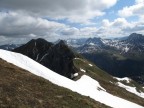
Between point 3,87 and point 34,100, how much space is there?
365 centimetres

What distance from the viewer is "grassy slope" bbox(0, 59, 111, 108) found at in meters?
24.5

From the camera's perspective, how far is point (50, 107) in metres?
25.6

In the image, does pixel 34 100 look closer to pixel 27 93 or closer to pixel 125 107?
pixel 27 93

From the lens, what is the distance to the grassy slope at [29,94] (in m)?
24.5

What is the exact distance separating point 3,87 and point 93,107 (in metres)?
10.3

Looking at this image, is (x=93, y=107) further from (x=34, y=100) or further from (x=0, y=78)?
(x=0, y=78)

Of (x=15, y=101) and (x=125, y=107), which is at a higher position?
(x=15, y=101)

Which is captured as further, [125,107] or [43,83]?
[125,107]

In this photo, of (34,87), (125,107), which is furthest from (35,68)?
(34,87)

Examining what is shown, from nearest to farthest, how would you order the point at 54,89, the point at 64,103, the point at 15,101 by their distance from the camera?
the point at 15,101, the point at 64,103, the point at 54,89

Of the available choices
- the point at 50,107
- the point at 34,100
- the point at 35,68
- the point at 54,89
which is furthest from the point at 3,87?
the point at 35,68

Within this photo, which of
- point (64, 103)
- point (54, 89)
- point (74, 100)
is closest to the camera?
point (64, 103)

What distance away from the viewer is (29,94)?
27516 millimetres

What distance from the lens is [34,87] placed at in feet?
102
